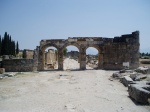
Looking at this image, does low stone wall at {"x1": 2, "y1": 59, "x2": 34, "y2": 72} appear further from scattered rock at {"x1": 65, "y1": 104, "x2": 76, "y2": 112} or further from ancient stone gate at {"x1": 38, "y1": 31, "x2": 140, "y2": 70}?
scattered rock at {"x1": 65, "y1": 104, "x2": 76, "y2": 112}

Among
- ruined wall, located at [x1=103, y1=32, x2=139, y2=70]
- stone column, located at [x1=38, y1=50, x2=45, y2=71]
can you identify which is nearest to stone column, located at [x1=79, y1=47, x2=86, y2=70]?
ruined wall, located at [x1=103, y1=32, x2=139, y2=70]

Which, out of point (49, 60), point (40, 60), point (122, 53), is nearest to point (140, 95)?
point (122, 53)

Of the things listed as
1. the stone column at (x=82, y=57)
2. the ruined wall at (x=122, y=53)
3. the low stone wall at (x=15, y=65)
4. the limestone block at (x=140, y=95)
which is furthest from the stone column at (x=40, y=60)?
the limestone block at (x=140, y=95)

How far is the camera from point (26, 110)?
691cm

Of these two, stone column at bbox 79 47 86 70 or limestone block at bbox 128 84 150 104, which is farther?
stone column at bbox 79 47 86 70

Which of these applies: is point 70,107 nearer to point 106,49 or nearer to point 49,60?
point 106,49

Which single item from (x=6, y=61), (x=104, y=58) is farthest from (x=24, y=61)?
(x=104, y=58)

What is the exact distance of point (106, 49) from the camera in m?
24.3

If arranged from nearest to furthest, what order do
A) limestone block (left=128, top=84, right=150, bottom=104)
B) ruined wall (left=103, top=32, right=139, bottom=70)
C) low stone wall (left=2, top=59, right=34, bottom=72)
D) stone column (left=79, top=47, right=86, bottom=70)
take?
limestone block (left=128, top=84, right=150, bottom=104)
low stone wall (left=2, top=59, right=34, bottom=72)
ruined wall (left=103, top=32, right=139, bottom=70)
stone column (left=79, top=47, right=86, bottom=70)

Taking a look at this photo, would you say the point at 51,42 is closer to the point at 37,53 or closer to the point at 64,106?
the point at 37,53

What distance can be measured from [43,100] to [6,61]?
13.7 m

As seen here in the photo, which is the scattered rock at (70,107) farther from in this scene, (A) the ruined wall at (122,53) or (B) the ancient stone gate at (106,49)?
(A) the ruined wall at (122,53)

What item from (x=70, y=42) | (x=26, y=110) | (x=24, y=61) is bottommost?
(x=26, y=110)

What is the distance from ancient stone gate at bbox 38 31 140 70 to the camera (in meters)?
23.8
